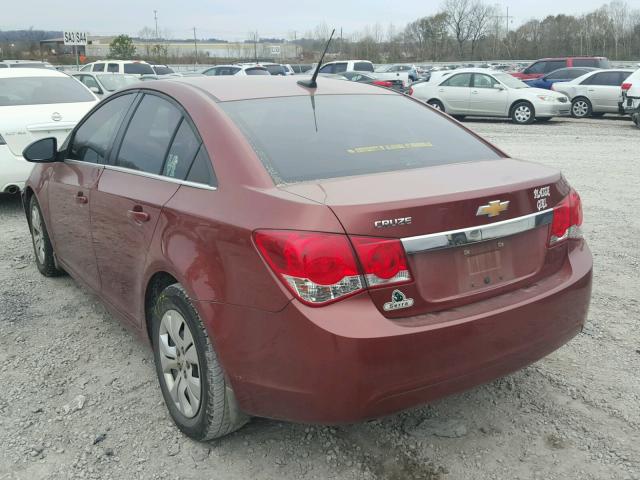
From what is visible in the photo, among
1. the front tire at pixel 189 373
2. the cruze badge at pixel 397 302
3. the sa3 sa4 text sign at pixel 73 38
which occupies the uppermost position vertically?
the sa3 sa4 text sign at pixel 73 38

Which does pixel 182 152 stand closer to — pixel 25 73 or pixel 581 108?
pixel 25 73

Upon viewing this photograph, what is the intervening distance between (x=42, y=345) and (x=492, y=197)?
116 inches

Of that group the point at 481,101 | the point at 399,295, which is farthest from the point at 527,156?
the point at 399,295

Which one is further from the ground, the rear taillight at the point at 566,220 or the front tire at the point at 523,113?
the front tire at the point at 523,113

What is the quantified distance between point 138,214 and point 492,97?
16.6 metres

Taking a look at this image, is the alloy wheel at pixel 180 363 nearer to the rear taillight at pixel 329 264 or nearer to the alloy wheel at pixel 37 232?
the rear taillight at pixel 329 264

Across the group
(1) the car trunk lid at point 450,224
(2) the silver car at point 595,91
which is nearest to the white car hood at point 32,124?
(1) the car trunk lid at point 450,224

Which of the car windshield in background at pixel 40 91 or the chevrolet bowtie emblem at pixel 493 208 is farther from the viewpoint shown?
the car windshield in background at pixel 40 91

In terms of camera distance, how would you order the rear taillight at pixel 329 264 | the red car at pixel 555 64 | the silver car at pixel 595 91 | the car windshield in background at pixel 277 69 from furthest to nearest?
1. the car windshield in background at pixel 277 69
2. the red car at pixel 555 64
3. the silver car at pixel 595 91
4. the rear taillight at pixel 329 264

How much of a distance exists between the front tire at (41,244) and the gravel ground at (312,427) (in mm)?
621

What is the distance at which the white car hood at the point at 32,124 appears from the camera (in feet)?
23.4

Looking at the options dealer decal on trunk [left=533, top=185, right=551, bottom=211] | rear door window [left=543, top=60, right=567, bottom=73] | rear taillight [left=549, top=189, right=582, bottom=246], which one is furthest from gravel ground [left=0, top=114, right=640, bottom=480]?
rear door window [left=543, top=60, right=567, bottom=73]

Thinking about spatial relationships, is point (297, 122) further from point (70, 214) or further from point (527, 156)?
point (527, 156)

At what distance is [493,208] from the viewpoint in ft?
8.36
